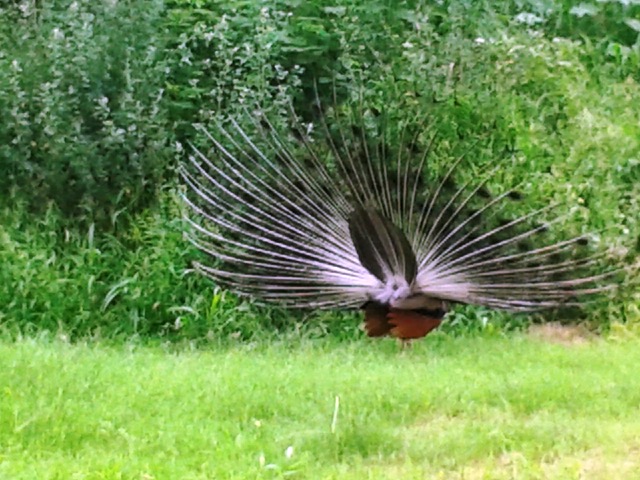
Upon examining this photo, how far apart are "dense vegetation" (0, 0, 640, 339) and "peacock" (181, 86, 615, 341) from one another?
0.63 m

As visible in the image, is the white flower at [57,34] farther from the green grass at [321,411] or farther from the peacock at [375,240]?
the green grass at [321,411]

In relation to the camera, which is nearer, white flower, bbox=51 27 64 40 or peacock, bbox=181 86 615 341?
peacock, bbox=181 86 615 341

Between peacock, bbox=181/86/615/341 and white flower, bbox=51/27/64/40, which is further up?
white flower, bbox=51/27/64/40

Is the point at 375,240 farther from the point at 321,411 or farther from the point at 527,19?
the point at 527,19

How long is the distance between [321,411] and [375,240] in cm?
74

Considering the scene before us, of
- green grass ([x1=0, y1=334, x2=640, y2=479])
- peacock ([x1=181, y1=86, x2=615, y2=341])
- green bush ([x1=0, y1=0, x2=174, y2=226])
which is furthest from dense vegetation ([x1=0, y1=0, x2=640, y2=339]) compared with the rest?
peacock ([x1=181, y1=86, x2=615, y2=341])

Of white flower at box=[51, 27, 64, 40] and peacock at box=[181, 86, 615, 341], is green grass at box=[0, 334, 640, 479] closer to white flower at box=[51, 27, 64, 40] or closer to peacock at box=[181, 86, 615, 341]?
peacock at box=[181, 86, 615, 341]

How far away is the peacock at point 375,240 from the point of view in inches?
184

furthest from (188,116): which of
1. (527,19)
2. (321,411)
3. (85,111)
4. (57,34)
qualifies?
(321,411)

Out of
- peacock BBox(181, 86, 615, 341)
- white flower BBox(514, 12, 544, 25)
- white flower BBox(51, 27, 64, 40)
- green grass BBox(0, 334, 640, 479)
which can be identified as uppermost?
white flower BBox(514, 12, 544, 25)

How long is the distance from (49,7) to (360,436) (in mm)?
3785

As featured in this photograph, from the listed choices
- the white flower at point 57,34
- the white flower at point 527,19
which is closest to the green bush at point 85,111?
the white flower at point 57,34

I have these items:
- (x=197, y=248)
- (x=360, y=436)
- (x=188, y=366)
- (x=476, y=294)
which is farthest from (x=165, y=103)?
(x=360, y=436)

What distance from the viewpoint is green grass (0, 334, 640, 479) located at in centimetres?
363
